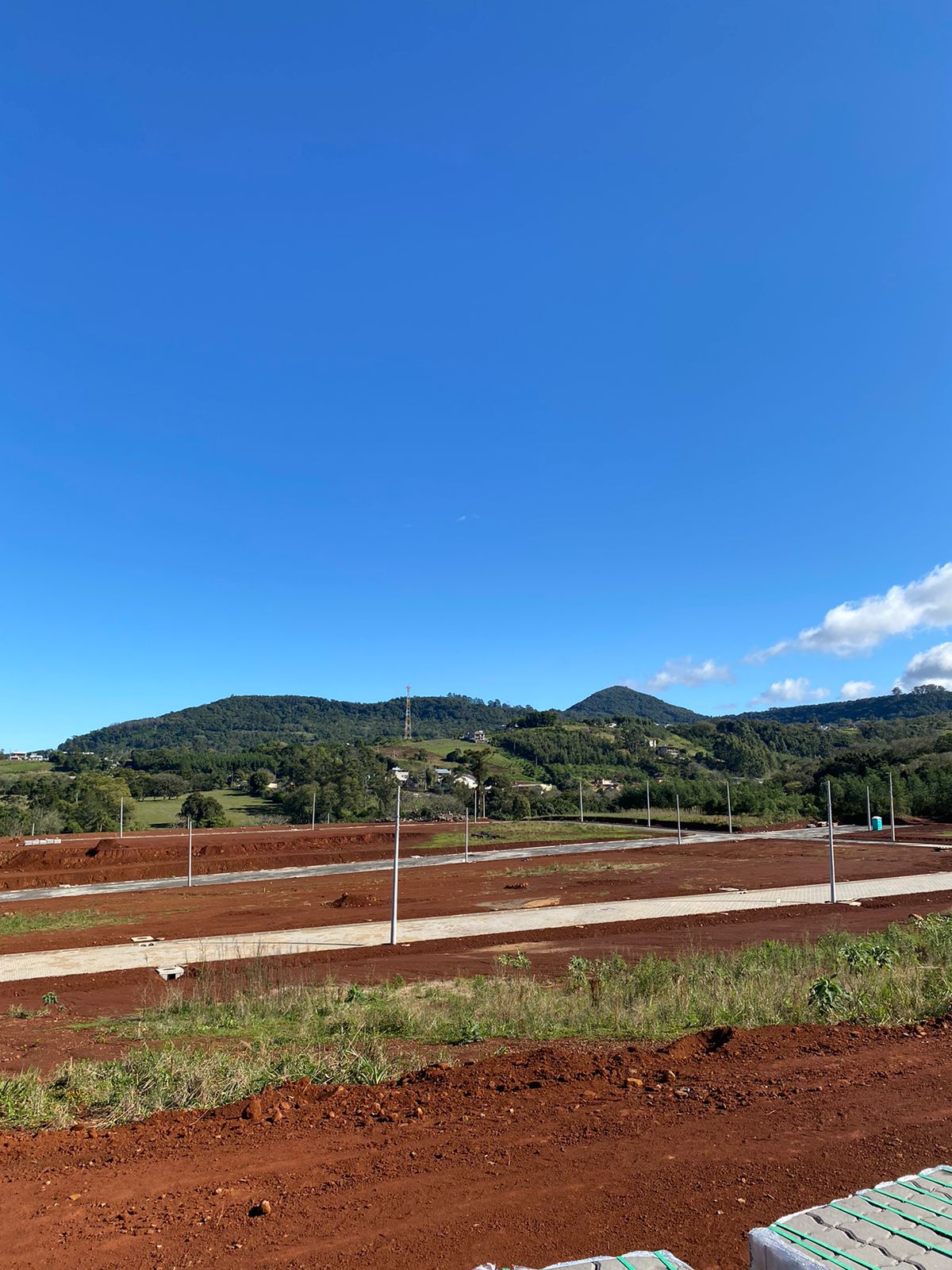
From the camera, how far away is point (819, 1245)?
260 centimetres

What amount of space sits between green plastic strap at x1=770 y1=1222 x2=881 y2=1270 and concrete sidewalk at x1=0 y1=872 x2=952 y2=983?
15.3 m

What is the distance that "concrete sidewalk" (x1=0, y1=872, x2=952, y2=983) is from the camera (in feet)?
54.0

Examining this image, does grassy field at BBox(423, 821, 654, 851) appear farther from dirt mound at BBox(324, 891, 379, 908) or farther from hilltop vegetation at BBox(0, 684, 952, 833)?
dirt mound at BBox(324, 891, 379, 908)

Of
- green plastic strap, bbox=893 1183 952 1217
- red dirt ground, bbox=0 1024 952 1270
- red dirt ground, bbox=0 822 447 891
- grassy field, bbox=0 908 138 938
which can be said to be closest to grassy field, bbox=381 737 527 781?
red dirt ground, bbox=0 822 447 891

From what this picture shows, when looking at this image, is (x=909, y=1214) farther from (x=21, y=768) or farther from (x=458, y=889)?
(x=21, y=768)

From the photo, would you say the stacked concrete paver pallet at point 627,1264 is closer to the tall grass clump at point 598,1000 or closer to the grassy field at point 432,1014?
the grassy field at point 432,1014

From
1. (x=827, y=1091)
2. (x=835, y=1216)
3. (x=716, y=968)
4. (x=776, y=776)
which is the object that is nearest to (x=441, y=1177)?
(x=835, y=1216)

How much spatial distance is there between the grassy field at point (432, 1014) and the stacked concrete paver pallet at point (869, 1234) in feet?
16.7

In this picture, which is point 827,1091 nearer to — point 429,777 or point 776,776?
point 776,776

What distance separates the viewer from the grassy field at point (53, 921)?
2256 cm

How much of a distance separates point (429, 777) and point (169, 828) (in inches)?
1962

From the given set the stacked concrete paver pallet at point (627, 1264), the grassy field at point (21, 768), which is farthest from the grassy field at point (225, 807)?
the stacked concrete paver pallet at point (627, 1264)

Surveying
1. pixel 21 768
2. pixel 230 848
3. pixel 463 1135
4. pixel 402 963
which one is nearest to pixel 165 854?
pixel 230 848

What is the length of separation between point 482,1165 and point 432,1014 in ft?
17.6
